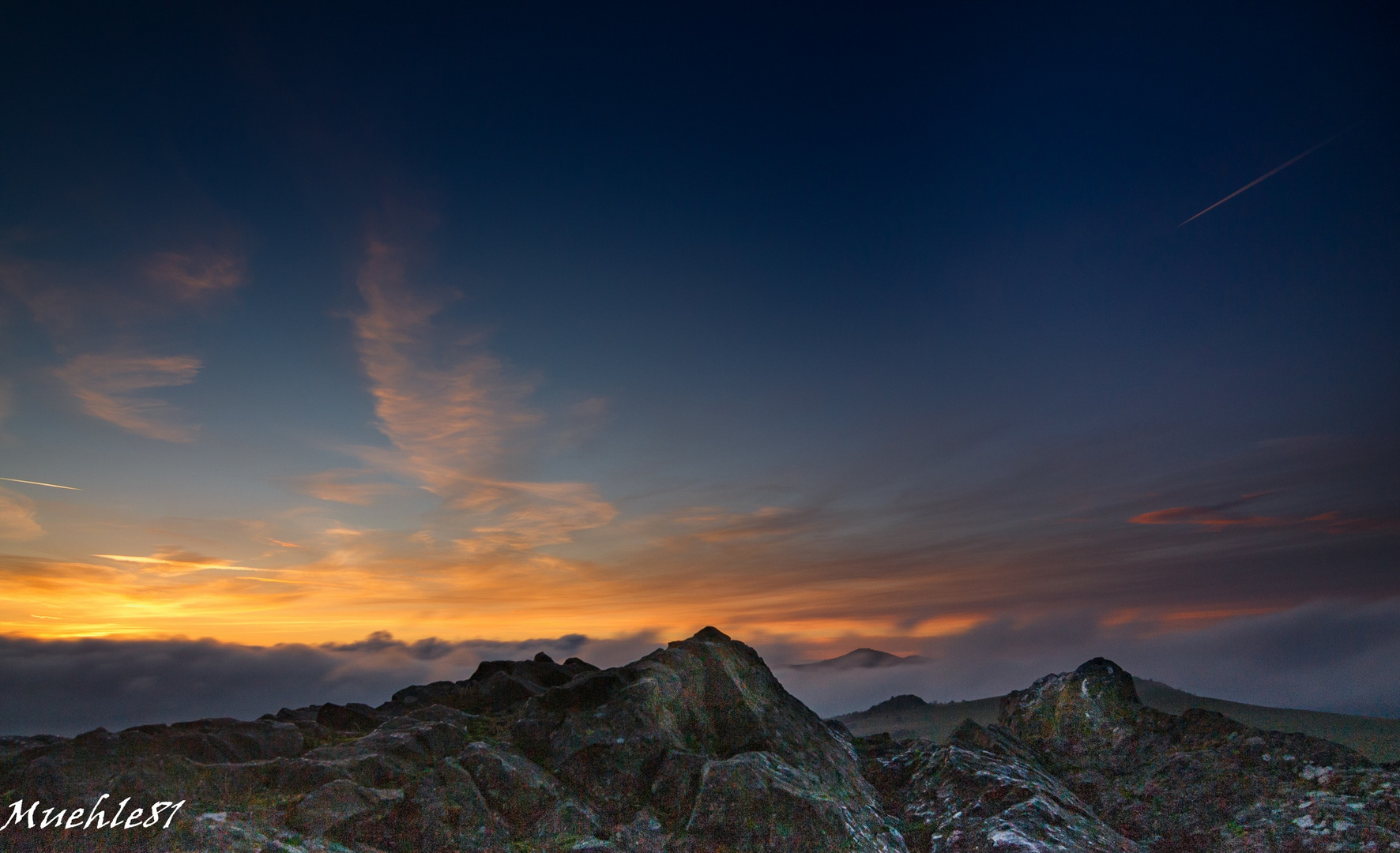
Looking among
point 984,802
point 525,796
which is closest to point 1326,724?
point 984,802

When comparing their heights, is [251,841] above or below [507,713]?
below

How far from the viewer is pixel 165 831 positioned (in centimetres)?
1454

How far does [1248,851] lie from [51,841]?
30.2 metres

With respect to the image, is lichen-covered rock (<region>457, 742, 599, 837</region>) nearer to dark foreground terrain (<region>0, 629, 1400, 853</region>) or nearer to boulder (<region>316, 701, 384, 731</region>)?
dark foreground terrain (<region>0, 629, 1400, 853</region>)

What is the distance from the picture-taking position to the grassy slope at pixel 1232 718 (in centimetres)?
3431

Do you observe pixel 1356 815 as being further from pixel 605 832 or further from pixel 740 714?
pixel 605 832

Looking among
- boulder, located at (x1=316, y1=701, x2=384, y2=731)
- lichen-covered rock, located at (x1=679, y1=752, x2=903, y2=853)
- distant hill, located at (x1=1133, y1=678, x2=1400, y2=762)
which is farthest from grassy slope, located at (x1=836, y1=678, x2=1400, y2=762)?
boulder, located at (x1=316, y1=701, x2=384, y2=731)

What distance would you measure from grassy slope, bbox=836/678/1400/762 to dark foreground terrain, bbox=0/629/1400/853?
12.0 ft

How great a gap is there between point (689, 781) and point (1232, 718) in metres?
20.9

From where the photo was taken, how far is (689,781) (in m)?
19.2

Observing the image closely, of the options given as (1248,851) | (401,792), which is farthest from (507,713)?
(1248,851)

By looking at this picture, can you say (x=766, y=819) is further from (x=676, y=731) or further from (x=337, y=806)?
(x=337, y=806)

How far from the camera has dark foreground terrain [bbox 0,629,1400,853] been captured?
16.9m

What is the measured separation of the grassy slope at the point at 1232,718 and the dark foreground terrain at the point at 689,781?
12.0 feet
